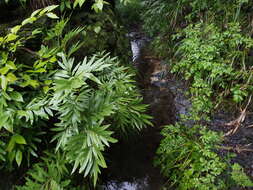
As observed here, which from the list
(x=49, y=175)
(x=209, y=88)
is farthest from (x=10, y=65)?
(x=209, y=88)

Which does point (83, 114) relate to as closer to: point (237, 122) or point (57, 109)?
point (57, 109)

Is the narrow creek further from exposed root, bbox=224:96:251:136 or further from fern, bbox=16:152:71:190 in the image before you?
fern, bbox=16:152:71:190

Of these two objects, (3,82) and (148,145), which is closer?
(3,82)

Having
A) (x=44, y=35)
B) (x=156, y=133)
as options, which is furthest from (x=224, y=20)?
(x=44, y=35)

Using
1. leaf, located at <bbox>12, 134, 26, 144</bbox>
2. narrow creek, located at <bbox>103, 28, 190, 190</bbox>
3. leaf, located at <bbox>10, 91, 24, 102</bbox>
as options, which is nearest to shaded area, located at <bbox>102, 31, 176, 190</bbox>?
narrow creek, located at <bbox>103, 28, 190, 190</bbox>

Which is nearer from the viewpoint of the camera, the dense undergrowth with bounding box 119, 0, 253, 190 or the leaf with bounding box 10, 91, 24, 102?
the leaf with bounding box 10, 91, 24, 102

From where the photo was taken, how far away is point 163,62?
3.90 metres

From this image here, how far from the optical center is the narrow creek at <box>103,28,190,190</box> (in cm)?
225

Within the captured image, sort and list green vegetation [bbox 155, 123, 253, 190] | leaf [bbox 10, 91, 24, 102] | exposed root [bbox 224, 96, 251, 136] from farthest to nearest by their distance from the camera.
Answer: exposed root [bbox 224, 96, 251, 136] → green vegetation [bbox 155, 123, 253, 190] → leaf [bbox 10, 91, 24, 102]


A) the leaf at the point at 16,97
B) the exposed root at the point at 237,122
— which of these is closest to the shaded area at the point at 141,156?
the exposed root at the point at 237,122

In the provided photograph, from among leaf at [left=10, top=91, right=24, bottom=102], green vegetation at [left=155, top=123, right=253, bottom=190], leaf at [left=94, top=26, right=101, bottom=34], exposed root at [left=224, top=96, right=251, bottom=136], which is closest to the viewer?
leaf at [left=10, top=91, right=24, bottom=102]

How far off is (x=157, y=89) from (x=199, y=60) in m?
1.15

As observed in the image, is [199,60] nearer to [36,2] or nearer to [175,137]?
[175,137]

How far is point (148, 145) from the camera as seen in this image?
256 centimetres
